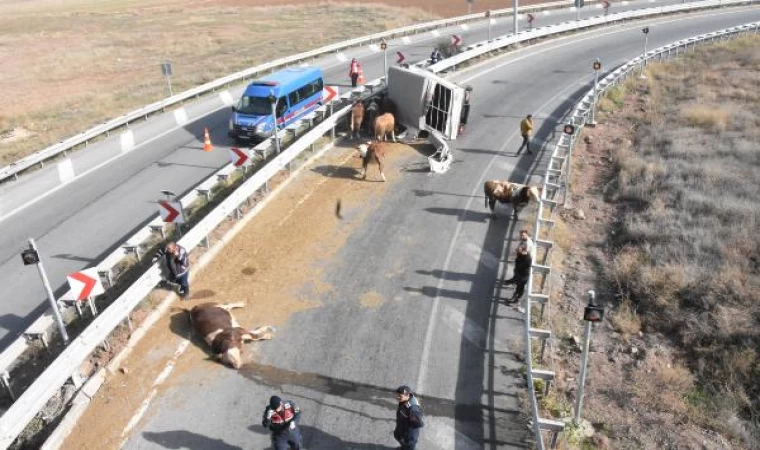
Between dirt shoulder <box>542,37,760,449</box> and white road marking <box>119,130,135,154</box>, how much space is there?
15367 mm

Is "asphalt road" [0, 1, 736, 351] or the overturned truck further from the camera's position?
the overturned truck

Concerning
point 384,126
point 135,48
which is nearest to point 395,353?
point 384,126

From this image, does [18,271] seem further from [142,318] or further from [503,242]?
[503,242]

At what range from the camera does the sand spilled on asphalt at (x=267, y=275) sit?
9.55 m

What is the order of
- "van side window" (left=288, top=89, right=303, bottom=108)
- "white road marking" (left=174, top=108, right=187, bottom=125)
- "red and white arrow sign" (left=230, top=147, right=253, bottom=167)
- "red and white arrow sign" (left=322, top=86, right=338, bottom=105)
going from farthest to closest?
"white road marking" (left=174, top=108, right=187, bottom=125) → "red and white arrow sign" (left=322, top=86, right=338, bottom=105) → "van side window" (left=288, top=89, right=303, bottom=108) → "red and white arrow sign" (left=230, top=147, right=253, bottom=167)

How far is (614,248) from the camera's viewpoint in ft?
48.0

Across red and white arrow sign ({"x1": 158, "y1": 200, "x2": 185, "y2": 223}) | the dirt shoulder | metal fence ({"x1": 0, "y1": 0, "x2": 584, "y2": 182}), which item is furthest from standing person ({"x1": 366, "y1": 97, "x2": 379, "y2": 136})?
metal fence ({"x1": 0, "y1": 0, "x2": 584, "y2": 182})

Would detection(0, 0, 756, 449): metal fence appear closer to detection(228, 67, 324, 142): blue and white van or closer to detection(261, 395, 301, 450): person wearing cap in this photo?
detection(261, 395, 301, 450): person wearing cap

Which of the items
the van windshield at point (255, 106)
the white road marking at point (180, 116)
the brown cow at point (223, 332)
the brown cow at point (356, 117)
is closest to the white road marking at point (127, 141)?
the white road marking at point (180, 116)

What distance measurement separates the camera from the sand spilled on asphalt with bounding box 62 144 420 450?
955 centimetres

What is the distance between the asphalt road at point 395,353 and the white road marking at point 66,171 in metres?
10.6

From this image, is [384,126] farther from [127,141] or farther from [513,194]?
[127,141]

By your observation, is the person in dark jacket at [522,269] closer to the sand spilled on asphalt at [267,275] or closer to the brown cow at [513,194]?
the sand spilled on asphalt at [267,275]

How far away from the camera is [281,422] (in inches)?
309
